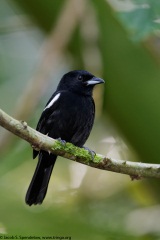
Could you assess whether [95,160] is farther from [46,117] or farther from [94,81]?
[94,81]

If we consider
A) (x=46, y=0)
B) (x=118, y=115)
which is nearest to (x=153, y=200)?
(x=118, y=115)

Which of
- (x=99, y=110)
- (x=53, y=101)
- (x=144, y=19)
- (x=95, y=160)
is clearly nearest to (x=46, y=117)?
(x=53, y=101)

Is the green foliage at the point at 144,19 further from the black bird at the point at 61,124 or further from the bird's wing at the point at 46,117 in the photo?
the bird's wing at the point at 46,117

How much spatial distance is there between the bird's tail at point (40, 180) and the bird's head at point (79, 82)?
1.79ft

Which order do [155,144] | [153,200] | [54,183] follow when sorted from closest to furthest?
[155,144], [153,200], [54,183]

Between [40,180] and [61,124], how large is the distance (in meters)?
0.45

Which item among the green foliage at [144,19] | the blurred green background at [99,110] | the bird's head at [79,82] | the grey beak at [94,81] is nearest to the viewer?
the green foliage at [144,19]

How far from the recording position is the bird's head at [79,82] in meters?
4.02

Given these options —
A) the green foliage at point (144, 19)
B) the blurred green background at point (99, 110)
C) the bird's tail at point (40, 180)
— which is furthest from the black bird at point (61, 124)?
the green foliage at point (144, 19)

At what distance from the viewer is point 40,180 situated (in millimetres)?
3830

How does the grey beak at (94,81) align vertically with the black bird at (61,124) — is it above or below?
above

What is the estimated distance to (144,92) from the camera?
336 cm

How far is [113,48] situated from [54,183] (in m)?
1.58

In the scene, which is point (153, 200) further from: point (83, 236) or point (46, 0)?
point (46, 0)
